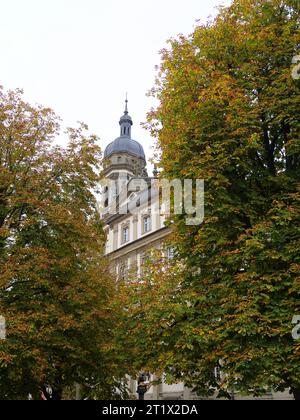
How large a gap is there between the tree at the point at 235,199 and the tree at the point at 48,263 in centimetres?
280

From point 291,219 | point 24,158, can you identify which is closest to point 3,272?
point 24,158

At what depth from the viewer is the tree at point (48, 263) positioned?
57.6ft

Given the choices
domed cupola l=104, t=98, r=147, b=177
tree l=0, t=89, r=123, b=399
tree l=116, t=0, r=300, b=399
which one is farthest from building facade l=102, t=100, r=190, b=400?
tree l=116, t=0, r=300, b=399

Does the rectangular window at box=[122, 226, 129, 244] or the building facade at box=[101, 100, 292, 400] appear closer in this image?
the building facade at box=[101, 100, 292, 400]

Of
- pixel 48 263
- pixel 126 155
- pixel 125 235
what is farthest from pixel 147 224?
pixel 126 155

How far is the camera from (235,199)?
17047 mm

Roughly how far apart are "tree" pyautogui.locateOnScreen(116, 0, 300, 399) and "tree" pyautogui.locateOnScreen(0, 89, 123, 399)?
280 cm

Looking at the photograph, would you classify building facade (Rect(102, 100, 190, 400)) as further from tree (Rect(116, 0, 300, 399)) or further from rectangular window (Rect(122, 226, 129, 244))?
tree (Rect(116, 0, 300, 399))

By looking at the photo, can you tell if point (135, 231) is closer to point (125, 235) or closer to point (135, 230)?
point (135, 230)

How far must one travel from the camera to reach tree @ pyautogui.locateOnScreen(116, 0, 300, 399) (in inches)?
576

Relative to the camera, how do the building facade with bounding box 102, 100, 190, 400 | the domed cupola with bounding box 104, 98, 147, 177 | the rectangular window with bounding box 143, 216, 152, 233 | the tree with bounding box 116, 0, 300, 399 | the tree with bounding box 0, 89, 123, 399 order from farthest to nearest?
1. the domed cupola with bounding box 104, 98, 147, 177
2. the rectangular window with bounding box 143, 216, 152, 233
3. the building facade with bounding box 102, 100, 190, 400
4. the tree with bounding box 0, 89, 123, 399
5. the tree with bounding box 116, 0, 300, 399

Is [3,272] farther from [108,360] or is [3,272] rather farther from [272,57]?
[272,57]

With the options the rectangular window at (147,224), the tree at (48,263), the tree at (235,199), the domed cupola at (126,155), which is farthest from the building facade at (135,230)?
the tree at (235,199)

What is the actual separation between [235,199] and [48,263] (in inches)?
265
